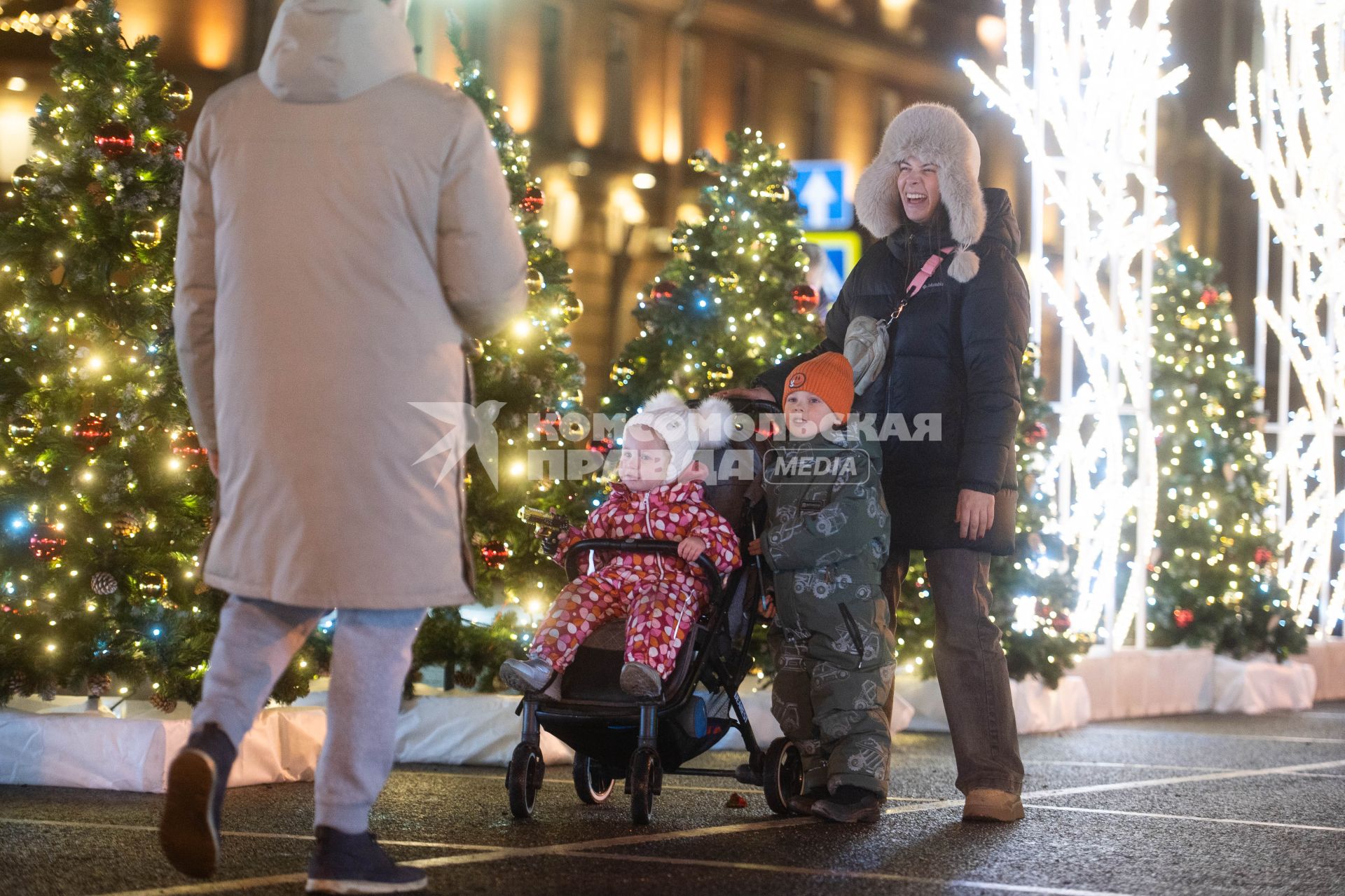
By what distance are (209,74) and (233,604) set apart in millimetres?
21083

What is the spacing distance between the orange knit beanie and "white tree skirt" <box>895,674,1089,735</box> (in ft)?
12.2

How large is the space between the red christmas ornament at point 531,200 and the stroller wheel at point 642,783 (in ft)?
11.1

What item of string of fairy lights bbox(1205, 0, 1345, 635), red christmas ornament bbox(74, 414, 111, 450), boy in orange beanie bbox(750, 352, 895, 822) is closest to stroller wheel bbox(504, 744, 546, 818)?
boy in orange beanie bbox(750, 352, 895, 822)

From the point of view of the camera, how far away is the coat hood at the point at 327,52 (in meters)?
3.55

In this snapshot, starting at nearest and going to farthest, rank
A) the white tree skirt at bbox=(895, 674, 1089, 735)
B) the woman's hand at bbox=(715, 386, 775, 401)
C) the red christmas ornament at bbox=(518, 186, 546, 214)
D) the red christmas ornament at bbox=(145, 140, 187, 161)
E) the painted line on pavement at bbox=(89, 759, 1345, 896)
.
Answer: the painted line on pavement at bbox=(89, 759, 1345, 896) < the woman's hand at bbox=(715, 386, 775, 401) < the red christmas ornament at bbox=(145, 140, 187, 161) < the red christmas ornament at bbox=(518, 186, 546, 214) < the white tree skirt at bbox=(895, 674, 1089, 735)

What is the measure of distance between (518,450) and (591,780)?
2.24 m

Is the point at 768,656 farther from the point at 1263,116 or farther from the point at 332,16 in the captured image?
the point at 1263,116

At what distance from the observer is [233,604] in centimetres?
357

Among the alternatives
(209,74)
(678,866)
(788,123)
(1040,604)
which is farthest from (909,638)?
(788,123)

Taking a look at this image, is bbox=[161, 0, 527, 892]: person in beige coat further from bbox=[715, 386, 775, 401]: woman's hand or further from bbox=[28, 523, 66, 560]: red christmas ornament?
bbox=[28, 523, 66, 560]: red christmas ornament

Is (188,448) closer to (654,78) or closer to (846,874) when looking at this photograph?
(846,874)

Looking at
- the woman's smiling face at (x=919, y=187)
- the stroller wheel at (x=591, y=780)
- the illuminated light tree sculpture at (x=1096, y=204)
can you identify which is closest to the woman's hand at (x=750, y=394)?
the woman's smiling face at (x=919, y=187)

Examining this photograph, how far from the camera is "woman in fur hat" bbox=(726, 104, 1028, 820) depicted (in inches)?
205

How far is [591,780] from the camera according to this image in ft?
17.9
